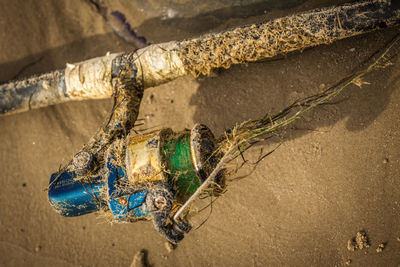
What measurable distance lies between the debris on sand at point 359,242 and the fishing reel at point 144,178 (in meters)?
1.53

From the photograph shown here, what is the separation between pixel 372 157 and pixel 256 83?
129 centimetres

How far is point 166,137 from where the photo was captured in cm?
221

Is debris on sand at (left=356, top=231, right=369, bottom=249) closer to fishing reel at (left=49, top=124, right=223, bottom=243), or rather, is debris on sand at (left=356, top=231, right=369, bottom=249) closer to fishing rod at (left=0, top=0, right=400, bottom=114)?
fishing reel at (left=49, top=124, right=223, bottom=243)

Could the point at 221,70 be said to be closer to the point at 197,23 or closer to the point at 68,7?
the point at 197,23

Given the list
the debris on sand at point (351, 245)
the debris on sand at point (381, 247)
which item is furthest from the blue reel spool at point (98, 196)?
the debris on sand at point (381, 247)

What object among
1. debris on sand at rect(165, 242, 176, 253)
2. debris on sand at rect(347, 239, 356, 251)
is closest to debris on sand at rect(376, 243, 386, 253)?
debris on sand at rect(347, 239, 356, 251)

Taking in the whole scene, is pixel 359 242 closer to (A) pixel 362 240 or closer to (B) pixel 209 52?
(A) pixel 362 240

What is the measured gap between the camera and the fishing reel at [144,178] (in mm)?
2000

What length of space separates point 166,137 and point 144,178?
36 cm

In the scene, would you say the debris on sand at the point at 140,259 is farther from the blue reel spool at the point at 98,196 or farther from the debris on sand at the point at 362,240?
the debris on sand at the point at 362,240

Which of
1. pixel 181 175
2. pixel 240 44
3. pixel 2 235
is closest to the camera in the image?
pixel 181 175

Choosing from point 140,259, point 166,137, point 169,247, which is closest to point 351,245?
point 169,247

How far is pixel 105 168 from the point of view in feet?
7.24

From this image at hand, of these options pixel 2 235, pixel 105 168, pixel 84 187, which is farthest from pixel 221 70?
pixel 2 235
